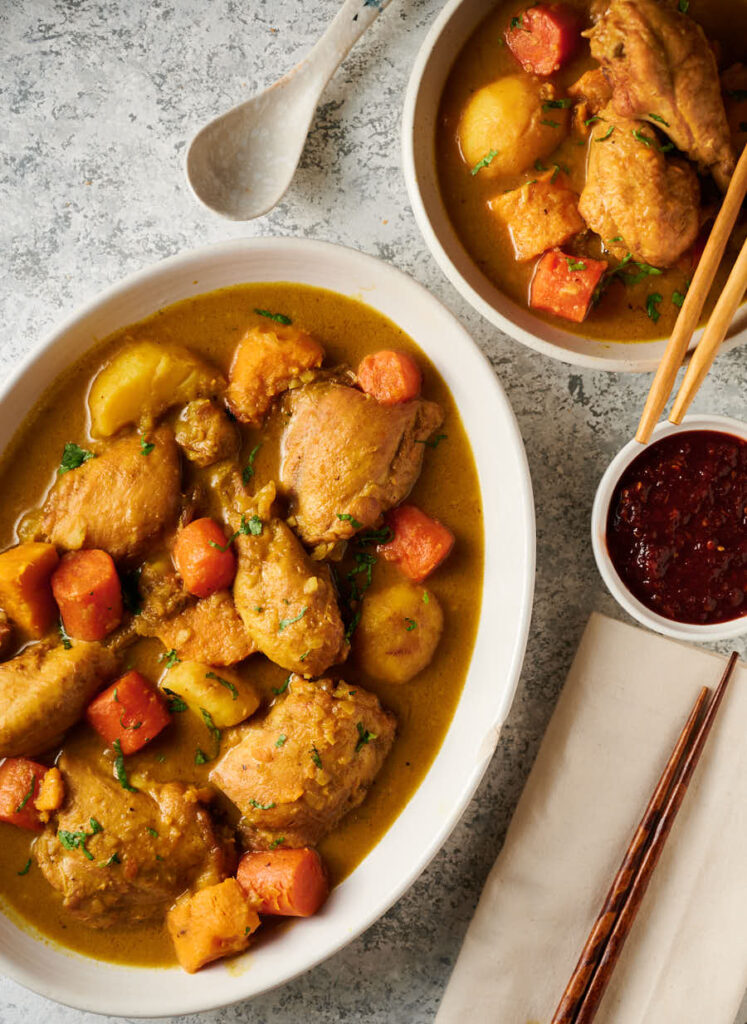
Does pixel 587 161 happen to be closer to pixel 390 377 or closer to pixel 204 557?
pixel 390 377

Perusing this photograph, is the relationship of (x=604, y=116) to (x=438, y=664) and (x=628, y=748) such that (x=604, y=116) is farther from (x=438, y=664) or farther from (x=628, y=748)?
(x=628, y=748)

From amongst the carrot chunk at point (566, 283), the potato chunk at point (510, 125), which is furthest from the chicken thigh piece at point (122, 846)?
the potato chunk at point (510, 125)

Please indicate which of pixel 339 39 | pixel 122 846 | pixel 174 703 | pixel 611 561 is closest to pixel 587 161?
pixel 339 39

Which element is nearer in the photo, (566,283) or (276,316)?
(566,283)

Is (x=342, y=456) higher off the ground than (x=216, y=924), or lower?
higher

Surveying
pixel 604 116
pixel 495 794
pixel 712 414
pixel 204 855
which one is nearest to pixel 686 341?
pixel 712 414

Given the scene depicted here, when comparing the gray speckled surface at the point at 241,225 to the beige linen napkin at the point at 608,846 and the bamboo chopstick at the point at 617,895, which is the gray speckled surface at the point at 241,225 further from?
the bamboo chopstick at the point at 617,895

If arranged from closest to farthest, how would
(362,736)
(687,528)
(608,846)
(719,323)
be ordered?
(719,323) → (362,736) → (687,528) → (608,846)
